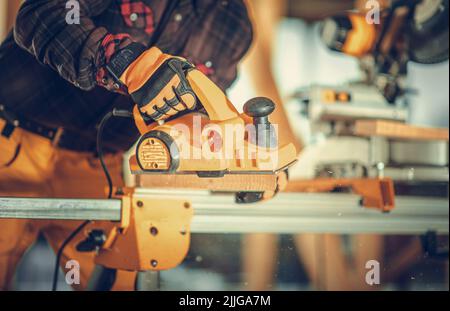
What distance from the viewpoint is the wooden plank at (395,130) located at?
1.60 metres

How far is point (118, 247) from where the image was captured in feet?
3.72

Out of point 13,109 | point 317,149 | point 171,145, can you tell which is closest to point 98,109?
point 13,109

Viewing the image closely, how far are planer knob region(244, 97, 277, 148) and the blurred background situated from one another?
1075 mm

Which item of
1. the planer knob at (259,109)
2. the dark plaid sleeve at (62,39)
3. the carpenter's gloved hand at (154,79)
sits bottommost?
the planer knob at (259,109)

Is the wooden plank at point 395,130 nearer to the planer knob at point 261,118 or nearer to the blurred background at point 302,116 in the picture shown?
the blurred background at point 302,116

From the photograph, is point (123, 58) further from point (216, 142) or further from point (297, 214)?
point (297, 214)

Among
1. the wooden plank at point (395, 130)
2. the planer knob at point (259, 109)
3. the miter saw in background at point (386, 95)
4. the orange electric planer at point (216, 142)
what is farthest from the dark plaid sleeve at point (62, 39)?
the miter saw in background at point (386, 95)

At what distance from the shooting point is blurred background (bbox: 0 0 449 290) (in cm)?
205

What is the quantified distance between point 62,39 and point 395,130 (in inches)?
43.1

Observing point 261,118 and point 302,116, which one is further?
point 302,116

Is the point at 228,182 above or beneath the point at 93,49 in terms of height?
beneath

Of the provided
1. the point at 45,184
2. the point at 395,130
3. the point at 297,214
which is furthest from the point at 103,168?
the point at 395,130

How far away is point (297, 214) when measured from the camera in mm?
1335
